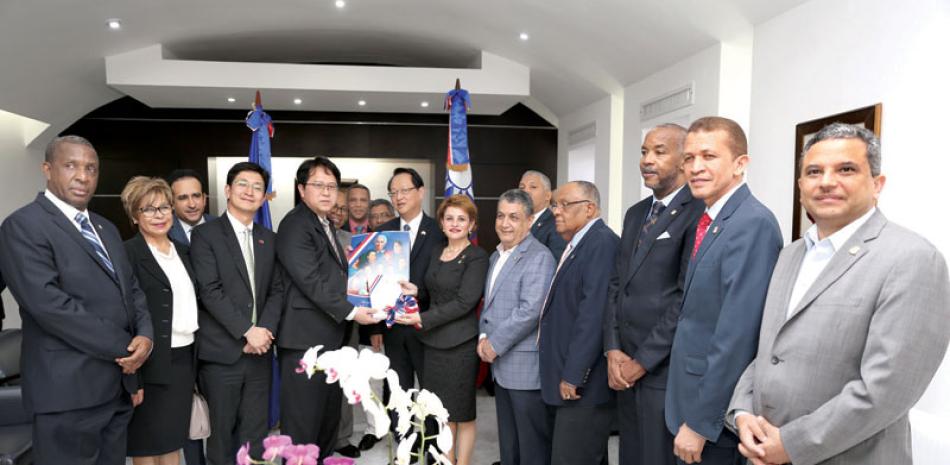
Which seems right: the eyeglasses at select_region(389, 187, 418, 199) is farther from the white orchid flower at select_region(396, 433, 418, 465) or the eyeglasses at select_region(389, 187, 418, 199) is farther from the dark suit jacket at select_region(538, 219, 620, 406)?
the white orchid flower at select_region(396, 433, 418, 465)

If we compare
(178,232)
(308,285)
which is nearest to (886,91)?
(308,285)

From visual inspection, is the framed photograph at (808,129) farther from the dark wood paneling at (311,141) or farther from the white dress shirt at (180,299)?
the dark wood paneling at (311,141)

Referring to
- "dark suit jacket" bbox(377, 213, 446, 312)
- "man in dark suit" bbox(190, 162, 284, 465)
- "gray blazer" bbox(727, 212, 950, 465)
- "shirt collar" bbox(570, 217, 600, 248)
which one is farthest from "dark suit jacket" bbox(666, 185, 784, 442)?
"man in dark suit" bbox(190, 162, 284, 465)

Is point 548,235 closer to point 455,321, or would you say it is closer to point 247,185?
point 455,321

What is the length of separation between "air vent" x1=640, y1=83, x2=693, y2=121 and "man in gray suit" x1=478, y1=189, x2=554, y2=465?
9.91 feet

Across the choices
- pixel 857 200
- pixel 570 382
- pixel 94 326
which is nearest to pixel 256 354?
pixel 94 326

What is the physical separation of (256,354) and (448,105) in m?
3.16

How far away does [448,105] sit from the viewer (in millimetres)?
5340

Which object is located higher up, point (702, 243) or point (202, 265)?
point (702, 243)

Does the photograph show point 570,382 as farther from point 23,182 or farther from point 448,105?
point 23,182

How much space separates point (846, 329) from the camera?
4.81 feet

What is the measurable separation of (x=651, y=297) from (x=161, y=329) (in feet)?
7.25

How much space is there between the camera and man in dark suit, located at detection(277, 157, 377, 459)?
2979 millimetres

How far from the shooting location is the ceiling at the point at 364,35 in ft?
16.7
